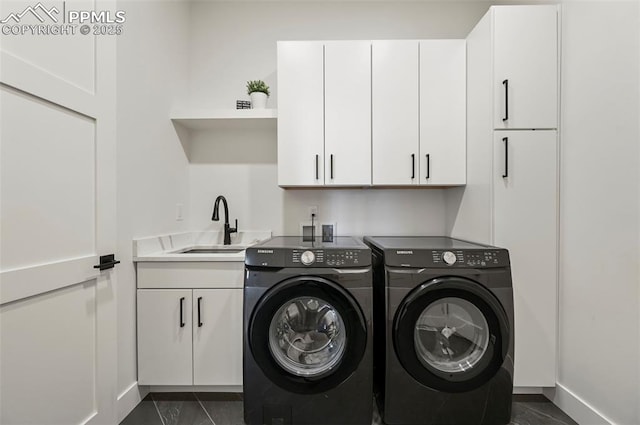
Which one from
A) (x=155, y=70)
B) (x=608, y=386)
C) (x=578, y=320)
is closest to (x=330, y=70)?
(x=155, y=70)

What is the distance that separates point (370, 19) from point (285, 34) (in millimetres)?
695

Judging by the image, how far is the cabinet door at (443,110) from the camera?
1928mm

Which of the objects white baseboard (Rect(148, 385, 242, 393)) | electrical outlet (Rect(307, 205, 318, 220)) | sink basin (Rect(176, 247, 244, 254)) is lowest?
white baseboard (Rect(148, 385, 242, 393))

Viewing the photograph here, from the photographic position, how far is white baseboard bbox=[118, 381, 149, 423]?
156cm

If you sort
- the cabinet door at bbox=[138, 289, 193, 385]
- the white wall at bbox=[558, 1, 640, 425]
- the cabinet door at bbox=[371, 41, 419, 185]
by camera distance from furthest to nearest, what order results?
the cabinet door at bbox=[371, 41, 419, 185] → the cabinet door at bbox=[138, 289, 193, 385] → the white wall at bbox=[558, 1, 640, 425]

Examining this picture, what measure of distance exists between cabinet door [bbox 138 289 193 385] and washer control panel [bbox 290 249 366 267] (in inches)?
30.4

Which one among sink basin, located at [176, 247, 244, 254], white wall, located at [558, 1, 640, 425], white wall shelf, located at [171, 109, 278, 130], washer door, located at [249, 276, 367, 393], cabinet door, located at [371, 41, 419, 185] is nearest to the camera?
white wall, located at [558, 1, 640, 425]

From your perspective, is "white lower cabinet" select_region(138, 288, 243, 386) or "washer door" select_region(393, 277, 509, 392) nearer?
"washer door" select_region(393, 277, 509, 392)

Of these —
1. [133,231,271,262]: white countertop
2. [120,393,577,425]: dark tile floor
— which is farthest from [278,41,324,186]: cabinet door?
[120,393,577,425]: dark tile floor

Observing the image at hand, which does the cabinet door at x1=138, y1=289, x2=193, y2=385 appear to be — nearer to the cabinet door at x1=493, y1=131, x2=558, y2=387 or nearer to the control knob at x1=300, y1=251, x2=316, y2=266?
the control knob at x1=300, y1=251, x2=316, y2=266

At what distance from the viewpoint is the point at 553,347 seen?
5.41ft

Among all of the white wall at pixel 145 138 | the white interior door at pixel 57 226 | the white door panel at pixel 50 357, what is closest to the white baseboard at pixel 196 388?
A: the white wall at pixel 145 138

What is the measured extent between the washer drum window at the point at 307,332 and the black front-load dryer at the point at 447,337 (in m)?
0.28

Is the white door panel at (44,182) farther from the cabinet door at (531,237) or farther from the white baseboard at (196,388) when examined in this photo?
the cabinet door at (531,237)
